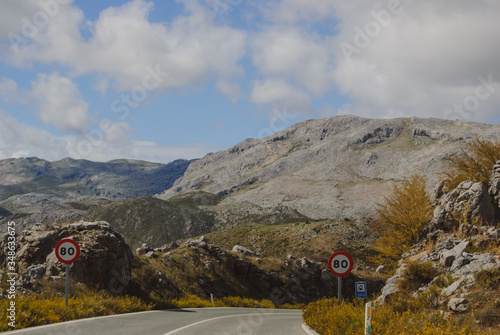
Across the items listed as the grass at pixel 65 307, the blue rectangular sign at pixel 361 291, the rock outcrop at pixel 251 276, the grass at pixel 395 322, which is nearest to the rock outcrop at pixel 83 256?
the grass at pixel 65 307

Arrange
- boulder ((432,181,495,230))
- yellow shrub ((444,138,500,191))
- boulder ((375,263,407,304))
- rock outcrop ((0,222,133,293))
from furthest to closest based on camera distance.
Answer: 1. yellow shrub ((444,138,500,191))
2. boulder ((432,181,495,230))
3. rock outcrop ((0,222,133,293))
4. boulder ((375,263,407,304))

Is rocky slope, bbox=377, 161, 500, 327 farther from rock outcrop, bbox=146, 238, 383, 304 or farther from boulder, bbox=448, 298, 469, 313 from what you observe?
rock outcrop, bbox=146, 238, 383, 304

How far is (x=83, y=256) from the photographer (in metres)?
18.5

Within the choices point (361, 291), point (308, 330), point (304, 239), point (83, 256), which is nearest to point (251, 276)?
point (83, 256)

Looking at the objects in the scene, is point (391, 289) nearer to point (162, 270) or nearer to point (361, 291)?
point (361, 291)

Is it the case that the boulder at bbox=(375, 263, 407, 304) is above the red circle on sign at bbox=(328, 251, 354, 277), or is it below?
below

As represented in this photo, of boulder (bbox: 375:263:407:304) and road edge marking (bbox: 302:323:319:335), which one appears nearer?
road edge marking (bbox: 302:323:319:335)

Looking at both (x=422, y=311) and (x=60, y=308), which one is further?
(x=60, y=308)

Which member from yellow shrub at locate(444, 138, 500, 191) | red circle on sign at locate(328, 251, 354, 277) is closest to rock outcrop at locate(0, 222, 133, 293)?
red circle on sign at locate(328, 251, 354, 277)

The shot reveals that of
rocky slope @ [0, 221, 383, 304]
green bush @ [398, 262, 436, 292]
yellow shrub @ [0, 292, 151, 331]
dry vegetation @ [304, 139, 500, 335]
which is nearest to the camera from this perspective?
dry vegetation @ [304, 139, 500, 335]

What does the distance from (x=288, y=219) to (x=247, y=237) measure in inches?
1550

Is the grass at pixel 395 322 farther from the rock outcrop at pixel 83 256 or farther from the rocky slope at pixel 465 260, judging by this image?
the rock outcrop at pixel 83 256

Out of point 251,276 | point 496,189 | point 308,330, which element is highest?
point 496,189

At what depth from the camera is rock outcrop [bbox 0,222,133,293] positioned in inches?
705
